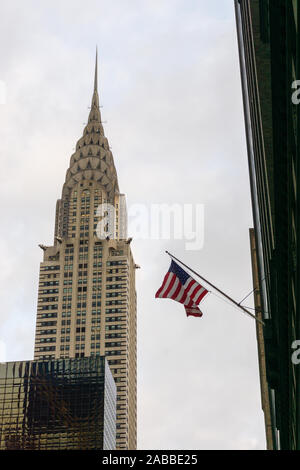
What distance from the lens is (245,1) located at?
58562 millimetres

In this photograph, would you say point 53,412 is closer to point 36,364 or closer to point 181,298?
point 36,364

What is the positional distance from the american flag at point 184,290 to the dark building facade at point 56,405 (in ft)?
341

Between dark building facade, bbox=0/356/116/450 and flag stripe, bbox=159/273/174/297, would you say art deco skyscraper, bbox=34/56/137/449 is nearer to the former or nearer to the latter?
dark building facade, bbox=0/356/116/450

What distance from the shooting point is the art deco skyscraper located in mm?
173000

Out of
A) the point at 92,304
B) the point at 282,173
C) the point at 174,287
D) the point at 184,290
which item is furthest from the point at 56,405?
the point at 282,173

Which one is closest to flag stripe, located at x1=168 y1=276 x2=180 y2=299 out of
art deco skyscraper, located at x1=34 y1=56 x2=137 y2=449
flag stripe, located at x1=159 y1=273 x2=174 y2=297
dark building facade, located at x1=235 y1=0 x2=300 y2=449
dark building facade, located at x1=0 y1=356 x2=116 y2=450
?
flag stripe, located at x1=159 y1=273 x2=174 y2=297

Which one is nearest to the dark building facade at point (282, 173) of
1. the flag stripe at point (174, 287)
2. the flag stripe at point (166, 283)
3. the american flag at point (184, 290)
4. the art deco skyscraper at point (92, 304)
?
the american flag at point (184, 290)

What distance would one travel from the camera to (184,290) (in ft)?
121

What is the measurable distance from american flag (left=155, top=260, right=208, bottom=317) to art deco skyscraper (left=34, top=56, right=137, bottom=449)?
443ft

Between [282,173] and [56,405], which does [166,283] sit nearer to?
[282,173]

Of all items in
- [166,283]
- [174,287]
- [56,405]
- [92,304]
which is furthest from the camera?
[92,304]

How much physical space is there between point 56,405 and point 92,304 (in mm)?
43470

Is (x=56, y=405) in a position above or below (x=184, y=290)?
above
